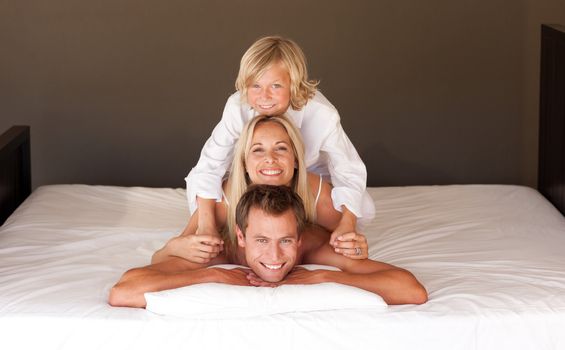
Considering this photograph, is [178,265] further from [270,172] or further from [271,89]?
→ [271,89]

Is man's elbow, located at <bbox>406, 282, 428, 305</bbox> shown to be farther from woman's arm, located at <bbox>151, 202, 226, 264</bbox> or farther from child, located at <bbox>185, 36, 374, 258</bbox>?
woman's arm, located at <bbox>151, 202, 226, 264</bbox>

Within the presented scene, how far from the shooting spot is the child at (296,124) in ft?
9.18

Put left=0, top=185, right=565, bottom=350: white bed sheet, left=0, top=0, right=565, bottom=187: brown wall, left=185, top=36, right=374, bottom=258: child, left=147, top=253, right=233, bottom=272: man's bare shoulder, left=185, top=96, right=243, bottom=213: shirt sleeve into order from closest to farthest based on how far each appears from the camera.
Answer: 1. left=0, top=185, right=565, bottom=350: white bed sheet
2. left=147, top=253, right=233, bottom=272: man's bare shoulder
3. left=185, top=36, right=374, bottom=258: child
4. left=185, top=96, right=243, bottom=213: shirt sleeve
5. left=0, top=0, right=565, bottom=187: brown wall

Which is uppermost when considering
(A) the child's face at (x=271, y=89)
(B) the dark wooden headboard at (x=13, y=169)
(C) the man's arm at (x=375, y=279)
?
(A) the child's face at (x=271, y=89)

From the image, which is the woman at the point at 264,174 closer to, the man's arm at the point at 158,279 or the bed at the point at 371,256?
the man's arm at the point at 158,279

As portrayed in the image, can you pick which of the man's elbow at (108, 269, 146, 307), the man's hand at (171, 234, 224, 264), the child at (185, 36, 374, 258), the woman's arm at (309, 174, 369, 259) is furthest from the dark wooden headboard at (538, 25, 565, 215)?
the man's elbow at (108, 269, 146, 307)

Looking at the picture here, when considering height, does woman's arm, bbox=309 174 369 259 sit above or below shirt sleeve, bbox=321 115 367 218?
below

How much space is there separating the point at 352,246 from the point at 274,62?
0.59 meters

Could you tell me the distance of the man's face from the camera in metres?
2.59

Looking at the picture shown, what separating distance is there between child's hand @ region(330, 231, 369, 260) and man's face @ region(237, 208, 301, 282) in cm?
18

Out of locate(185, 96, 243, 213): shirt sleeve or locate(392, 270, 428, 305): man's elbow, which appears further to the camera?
locate(185, 96, 243, 213): shirt sleeve

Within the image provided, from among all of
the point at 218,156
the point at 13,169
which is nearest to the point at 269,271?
the point at 218,156

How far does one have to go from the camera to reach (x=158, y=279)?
2.59 m

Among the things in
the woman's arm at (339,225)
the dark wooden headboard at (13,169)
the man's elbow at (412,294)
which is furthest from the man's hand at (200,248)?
the dark wooden headboard at (13,169)
